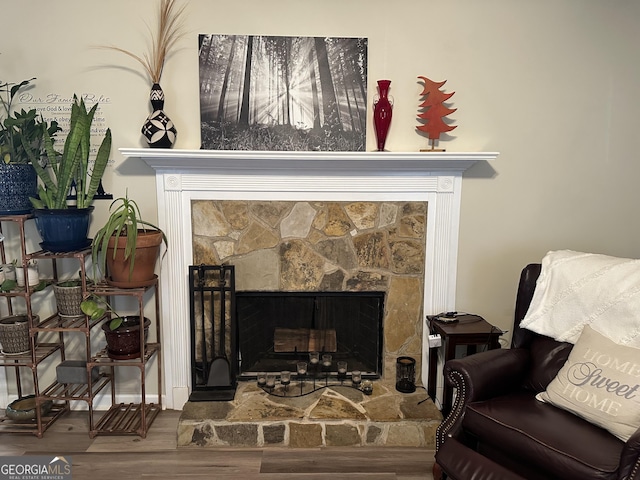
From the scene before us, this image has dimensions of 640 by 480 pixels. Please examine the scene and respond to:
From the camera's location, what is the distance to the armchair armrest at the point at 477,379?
79.7 inches

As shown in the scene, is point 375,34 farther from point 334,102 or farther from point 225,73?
point 225,73

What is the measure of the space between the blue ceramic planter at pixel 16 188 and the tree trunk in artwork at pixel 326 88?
160cm

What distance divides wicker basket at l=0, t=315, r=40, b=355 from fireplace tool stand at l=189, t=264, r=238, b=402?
860 mm

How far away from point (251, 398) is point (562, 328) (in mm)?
1666

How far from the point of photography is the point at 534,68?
103 inches

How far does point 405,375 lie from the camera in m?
2.75

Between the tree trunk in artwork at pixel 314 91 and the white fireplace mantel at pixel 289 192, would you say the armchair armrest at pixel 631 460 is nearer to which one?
the white fireplace mantel at pixel 289 192

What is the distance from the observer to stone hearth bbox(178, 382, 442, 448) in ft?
7.95

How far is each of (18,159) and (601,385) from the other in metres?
2.94

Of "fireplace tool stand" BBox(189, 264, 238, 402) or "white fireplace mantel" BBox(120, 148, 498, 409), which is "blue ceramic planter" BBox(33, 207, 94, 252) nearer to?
"white fireplace mantel" BBox(120, 148, 498, 409)

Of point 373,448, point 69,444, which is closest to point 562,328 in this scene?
point 373,448

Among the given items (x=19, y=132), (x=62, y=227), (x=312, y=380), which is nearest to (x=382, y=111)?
(x=312, y=380)

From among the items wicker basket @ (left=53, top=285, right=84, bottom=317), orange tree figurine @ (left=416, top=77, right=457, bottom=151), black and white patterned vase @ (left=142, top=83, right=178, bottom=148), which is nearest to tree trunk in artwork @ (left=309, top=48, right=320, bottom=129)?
orange tree figurine @ (left=416, top=77, right=457, bottom=151)

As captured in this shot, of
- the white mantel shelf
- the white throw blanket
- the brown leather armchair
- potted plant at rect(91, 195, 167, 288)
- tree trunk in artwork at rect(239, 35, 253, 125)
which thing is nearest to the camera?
the brown leather armchair
